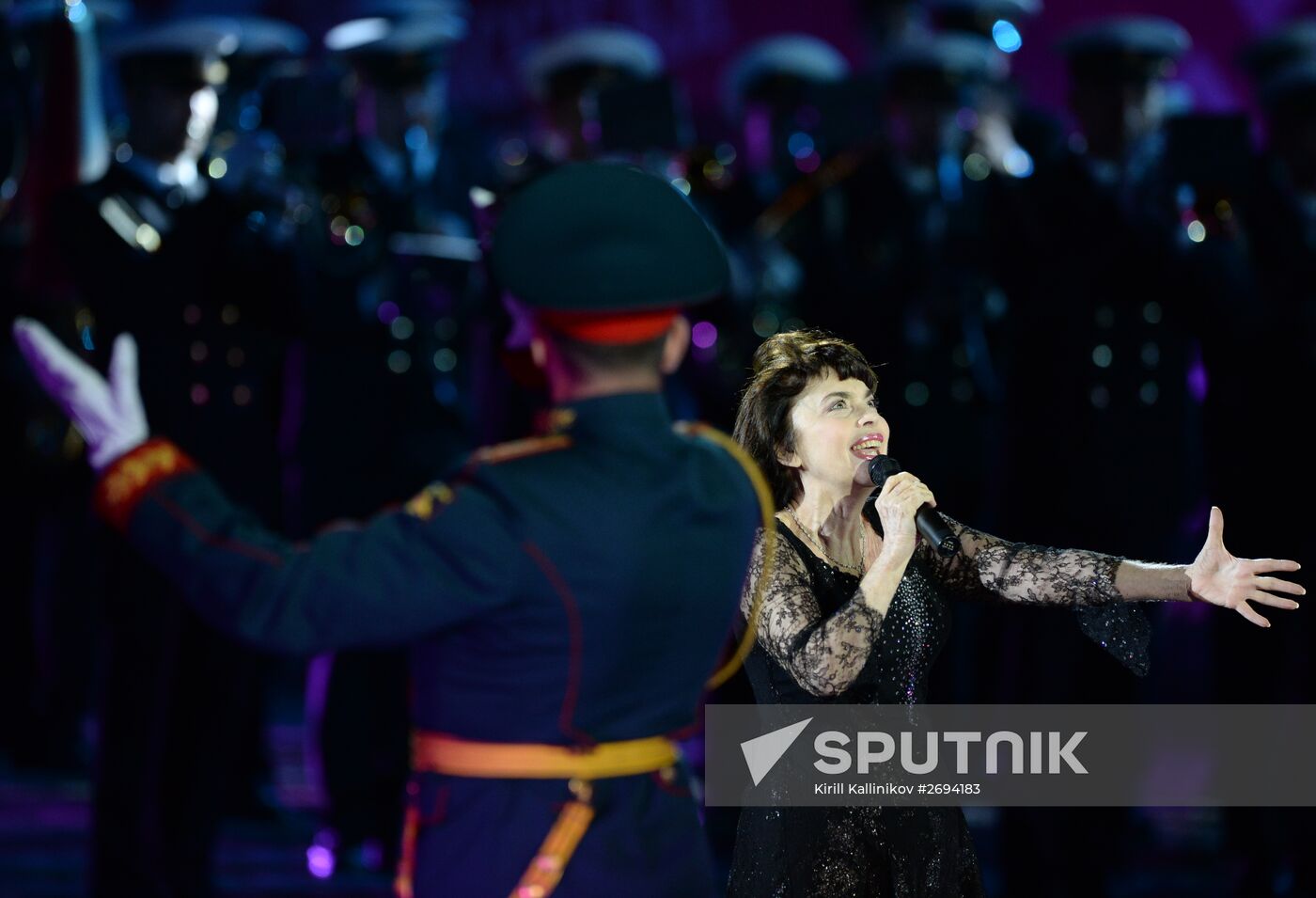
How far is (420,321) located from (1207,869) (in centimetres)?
213

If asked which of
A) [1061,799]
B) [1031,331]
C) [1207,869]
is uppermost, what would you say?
[1031,331]

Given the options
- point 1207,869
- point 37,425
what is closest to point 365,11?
point 37,425

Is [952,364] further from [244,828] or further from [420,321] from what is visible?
[244,828]

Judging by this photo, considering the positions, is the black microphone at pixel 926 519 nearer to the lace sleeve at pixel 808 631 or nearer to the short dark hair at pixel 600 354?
Result: the lace sleeve at pixel 808 631

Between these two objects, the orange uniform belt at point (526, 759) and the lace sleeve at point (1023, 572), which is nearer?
the lace sleeve at point (1023, 572)

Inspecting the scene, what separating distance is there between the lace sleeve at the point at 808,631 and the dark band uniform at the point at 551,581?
0.08 m

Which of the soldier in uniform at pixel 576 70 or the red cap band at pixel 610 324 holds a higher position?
the soldier in uniform at pixel 576 70

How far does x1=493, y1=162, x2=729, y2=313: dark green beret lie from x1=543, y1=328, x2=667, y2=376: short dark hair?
2.1 inches

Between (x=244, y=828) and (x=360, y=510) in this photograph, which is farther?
(x=244, y=828)

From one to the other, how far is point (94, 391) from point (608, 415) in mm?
452

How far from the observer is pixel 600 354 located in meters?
1.67

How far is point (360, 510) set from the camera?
419 centimetres

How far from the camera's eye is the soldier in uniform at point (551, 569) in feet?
5.15

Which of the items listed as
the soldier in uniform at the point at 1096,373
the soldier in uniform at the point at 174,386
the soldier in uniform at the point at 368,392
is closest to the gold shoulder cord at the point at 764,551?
the soldier in uniform at the point at 1096,373
